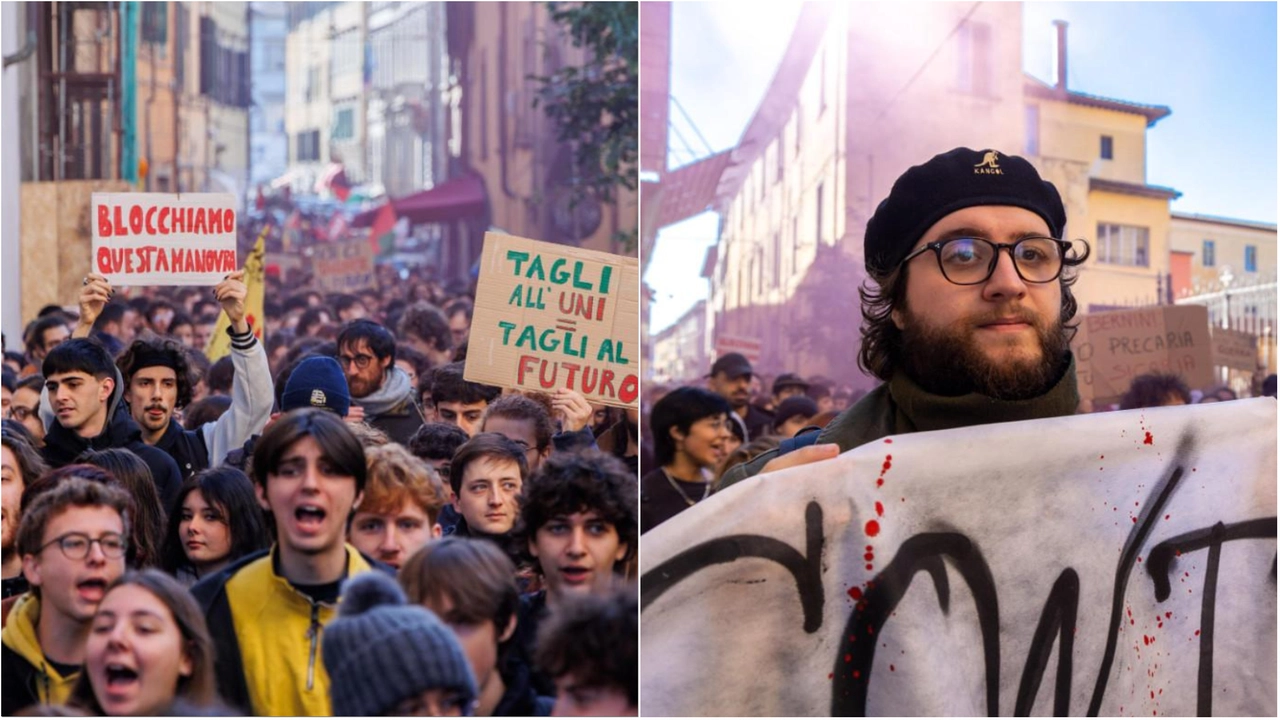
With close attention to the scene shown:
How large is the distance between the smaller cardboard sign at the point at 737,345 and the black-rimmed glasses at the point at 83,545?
744 centimetres

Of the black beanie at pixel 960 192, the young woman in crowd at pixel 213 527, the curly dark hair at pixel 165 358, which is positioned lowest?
the young woman in crowd at pixel 213 527

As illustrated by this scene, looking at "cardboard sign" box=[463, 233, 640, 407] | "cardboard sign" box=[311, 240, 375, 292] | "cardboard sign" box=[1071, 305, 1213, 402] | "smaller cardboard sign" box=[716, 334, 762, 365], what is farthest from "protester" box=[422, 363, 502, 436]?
"cardboard sign" box=[311, 240, 375, 292]

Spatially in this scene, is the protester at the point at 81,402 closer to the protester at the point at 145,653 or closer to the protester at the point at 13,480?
the protester at the point at 13,480

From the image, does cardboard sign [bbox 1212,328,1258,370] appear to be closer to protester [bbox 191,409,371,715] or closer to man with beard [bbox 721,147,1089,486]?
man with beard [bbox 721,147,1089,486]

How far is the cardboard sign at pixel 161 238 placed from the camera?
4824 millimetres

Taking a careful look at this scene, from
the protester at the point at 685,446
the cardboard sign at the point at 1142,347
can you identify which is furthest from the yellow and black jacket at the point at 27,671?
the cardboard sign at the point at 1142,347

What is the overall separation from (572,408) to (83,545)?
170 centimetres

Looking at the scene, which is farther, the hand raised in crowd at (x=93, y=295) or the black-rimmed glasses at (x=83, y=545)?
the hand raised in crowd at (x=93, y=295)

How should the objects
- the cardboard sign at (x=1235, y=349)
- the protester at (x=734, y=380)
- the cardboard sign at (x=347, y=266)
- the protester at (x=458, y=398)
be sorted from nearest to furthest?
the protester at (x=458, y=398), the protester at (x=734, y=380), the cardboard sign at (x=1235, y=349), the cardboard sign at (x=347, y=266)

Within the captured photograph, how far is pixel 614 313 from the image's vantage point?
416cm

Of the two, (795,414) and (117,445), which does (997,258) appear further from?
(795,414)

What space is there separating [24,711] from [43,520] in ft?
1.11

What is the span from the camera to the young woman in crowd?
10.4ft

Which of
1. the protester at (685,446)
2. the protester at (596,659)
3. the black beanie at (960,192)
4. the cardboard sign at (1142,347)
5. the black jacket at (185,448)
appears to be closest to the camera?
the protester at (596,659)
